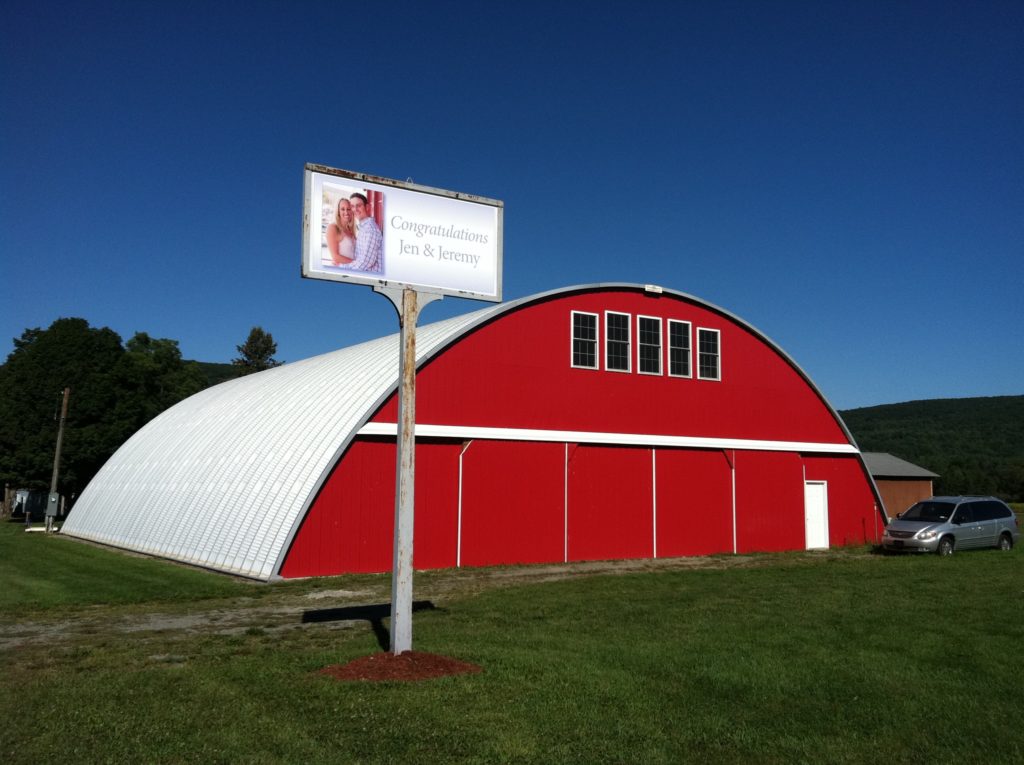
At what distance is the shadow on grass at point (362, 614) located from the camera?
13.2 meters

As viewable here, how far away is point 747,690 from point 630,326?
1797 centimetres

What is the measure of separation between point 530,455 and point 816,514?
12183mm

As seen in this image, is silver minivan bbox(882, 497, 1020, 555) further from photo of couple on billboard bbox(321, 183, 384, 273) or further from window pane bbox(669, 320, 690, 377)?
photo of couple on billboard bbox(321, 183, 384, 273)

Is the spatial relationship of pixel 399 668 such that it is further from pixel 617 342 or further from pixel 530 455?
pixel 617 342

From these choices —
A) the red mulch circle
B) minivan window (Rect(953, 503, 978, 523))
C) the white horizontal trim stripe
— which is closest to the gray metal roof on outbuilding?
the white horizontal trim stripe

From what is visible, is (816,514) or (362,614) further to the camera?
(816,514)

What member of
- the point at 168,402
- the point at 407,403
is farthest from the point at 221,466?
the point at 168,402

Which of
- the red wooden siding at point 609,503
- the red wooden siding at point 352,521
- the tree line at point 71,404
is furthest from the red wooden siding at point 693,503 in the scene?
the tree line at point 71,404

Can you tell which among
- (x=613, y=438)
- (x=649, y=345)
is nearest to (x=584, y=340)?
(x=649, y=345)

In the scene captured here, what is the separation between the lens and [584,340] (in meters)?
25.0

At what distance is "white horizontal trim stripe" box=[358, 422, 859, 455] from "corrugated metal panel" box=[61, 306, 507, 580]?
148 cm

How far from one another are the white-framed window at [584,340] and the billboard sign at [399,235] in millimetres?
12345

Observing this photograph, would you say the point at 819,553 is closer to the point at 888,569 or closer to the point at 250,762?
the point at 888,569

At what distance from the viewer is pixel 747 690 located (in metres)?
8.62
